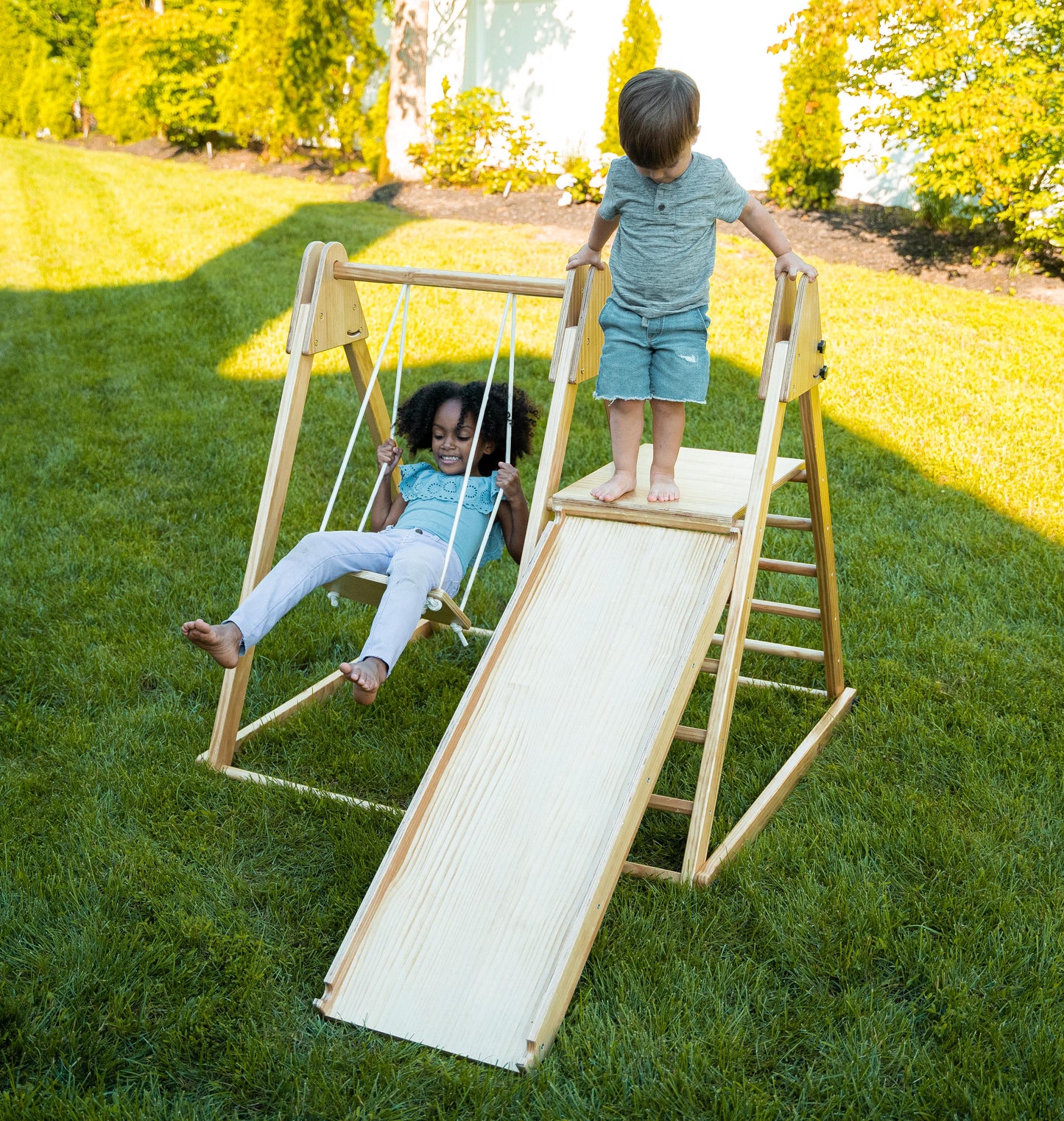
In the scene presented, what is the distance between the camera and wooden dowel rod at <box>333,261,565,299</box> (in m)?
3.07

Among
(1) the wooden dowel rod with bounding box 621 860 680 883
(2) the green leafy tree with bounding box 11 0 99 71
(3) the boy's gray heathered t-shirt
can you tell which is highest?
(2) the green leafy tree with bounding box 11 0 99 71

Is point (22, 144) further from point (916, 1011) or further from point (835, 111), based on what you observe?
point (916, 1011)

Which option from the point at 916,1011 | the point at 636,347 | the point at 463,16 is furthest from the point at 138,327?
the point at 463,16

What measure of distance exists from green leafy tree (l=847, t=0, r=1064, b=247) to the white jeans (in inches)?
259

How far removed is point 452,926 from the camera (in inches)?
93.3

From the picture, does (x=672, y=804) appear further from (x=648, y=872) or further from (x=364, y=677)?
(x=364, y=677)

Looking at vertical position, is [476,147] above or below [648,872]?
above

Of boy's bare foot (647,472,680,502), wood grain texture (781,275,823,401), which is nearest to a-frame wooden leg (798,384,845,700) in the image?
wood grain texture (781,275,823,401)

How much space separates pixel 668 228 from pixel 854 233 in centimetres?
777

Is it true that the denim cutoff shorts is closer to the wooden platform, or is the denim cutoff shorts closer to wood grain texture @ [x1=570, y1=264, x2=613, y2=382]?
wood grain texture @ [x1=570, y1=264, x2=613, y2=382]

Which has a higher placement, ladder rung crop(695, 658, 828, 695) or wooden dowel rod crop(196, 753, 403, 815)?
ladder rung crop(695, 658, 828, 695)

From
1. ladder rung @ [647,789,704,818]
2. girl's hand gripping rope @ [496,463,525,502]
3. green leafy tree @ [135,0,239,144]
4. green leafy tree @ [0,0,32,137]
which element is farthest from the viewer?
green leafy tree @ [0,0,32,137]

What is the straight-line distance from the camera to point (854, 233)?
10000 millimetres

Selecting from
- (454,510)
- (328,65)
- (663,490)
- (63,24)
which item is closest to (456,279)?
(454,510)
